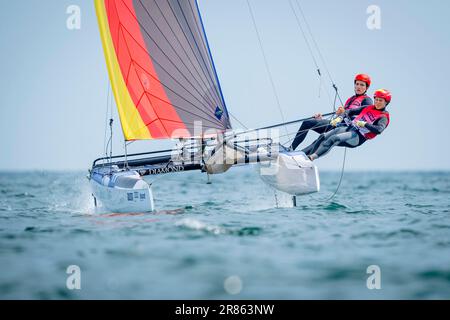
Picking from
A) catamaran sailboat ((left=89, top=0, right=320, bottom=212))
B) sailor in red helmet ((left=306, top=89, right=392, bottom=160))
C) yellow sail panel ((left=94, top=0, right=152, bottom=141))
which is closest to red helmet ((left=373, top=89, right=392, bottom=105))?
sailor in red helmet ((left=306, top=89, right=392, bottom=160))

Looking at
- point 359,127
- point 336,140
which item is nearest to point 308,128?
point 336,140

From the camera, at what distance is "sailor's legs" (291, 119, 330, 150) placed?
420 inches

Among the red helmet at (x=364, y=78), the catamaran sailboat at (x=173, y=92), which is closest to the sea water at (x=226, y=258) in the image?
the catamaran sailboat at (x=173, y=92)

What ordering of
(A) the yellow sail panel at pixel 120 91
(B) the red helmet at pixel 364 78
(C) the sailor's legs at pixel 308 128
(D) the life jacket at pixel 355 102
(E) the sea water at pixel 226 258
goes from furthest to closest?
(C) the sailor's legs at pixel 308 128
(B) the red helmet at pixel 364 78
(D) the life jacket at pixel 355 102
(A) the yellow sail panel at pixel 120 91
(E) the sea water at pixel 226 258

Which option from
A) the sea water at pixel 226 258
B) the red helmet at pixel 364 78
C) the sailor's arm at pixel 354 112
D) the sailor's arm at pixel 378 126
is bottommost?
the sea water at pixel 226 258

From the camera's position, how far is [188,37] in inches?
411

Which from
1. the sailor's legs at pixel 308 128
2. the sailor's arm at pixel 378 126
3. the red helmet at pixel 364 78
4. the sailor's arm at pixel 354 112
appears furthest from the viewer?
the sailor's legs at pixel 308 128

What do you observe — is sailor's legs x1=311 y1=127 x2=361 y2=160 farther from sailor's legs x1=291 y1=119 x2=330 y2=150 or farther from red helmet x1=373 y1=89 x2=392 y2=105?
red helmet x1=373 y1=89 x2=392 y2=105

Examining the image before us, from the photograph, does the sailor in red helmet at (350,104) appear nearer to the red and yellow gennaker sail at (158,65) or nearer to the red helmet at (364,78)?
the red helmet at (364,78)

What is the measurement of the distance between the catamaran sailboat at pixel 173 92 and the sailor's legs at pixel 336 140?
392mm

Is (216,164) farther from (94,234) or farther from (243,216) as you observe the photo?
(94,234)

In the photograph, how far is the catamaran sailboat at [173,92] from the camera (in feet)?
33.7

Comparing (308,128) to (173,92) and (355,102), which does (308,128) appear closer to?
(355,102)
